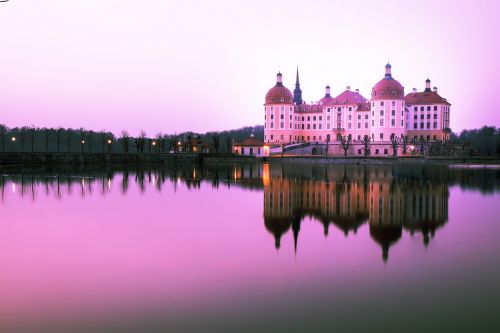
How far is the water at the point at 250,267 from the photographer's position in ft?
23.1

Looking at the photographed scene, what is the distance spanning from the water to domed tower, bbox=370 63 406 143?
61.6 m

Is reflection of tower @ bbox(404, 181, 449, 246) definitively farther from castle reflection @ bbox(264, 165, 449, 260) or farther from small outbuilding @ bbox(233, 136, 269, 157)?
small outbuilding @ bbox(233, 136, 269, 157)

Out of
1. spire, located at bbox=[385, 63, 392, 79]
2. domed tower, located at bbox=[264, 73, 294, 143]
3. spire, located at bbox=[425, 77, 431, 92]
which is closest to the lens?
spire, located at bbox=[385, 63, 392, 79]

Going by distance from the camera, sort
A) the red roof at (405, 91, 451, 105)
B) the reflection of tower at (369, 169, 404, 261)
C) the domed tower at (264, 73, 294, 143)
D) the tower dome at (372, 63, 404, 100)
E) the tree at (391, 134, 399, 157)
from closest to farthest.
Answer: the reflection of tower at (369, 169, 404, 261) < the tree at (391, 134, 399, 157) < the tower dome at (372, 63, 404, 100) < the red roof at (405, 91, 451, 105) < the domed tower at (264, 73, 294, 143)

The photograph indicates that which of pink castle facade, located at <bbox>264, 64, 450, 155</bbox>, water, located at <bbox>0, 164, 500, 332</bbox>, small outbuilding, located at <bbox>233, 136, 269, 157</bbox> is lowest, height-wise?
water, located at <bbox>0, 164, 500, 332</bbox>

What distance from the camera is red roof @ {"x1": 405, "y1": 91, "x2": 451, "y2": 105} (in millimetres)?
84938

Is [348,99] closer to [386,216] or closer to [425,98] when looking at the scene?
[425,98]

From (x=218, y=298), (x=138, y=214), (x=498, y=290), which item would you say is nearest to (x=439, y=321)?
(x=498, y=290)

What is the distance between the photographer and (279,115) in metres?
88.4

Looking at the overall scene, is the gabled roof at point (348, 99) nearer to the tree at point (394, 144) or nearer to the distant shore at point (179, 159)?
the tree at point (394, 144)

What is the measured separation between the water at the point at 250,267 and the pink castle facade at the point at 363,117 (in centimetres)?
6223

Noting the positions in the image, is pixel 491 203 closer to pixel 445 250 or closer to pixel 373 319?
pixel 445 250

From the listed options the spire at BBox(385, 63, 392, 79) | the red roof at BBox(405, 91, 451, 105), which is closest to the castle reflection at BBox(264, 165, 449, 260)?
→ the spire at BBox(385, 63, 392, 79)

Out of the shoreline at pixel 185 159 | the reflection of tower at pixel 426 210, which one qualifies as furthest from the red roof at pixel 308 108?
the reflection of tower at pixel 426 210
